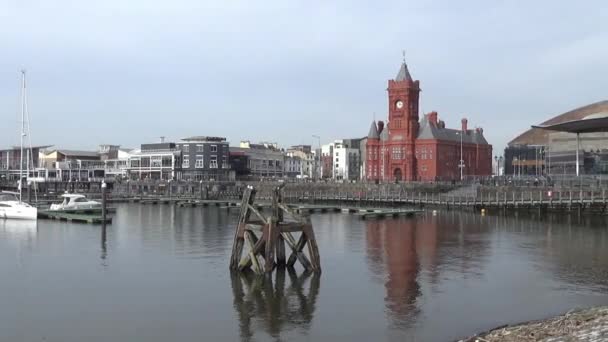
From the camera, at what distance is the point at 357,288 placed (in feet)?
94.5

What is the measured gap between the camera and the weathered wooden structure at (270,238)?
1197 inches

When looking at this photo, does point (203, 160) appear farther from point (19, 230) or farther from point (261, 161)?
point (19, 230)

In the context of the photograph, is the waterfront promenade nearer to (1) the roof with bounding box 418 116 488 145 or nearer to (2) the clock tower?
(2) the clock tower

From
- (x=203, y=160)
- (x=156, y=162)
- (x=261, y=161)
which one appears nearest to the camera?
(x=203, y=160)

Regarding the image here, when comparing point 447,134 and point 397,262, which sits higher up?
point 447,134

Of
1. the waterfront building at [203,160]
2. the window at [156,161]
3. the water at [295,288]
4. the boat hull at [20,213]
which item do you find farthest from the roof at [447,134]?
the boat hull at [20,213]

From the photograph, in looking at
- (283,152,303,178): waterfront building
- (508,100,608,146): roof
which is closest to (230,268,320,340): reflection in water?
(283,152,303,178): waterfront building

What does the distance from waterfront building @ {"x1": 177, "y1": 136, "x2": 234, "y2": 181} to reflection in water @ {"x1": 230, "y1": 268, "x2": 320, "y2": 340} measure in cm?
10696

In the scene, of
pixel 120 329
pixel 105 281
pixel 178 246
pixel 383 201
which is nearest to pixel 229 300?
pixel 120 329

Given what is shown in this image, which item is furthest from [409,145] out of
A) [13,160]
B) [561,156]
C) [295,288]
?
[13,160]

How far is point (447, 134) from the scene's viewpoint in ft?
411

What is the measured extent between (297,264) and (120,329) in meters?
13.7

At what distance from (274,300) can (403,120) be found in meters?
97.0

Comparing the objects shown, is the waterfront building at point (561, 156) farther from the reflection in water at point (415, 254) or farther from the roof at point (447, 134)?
the reflection in water at point (415, 254)
